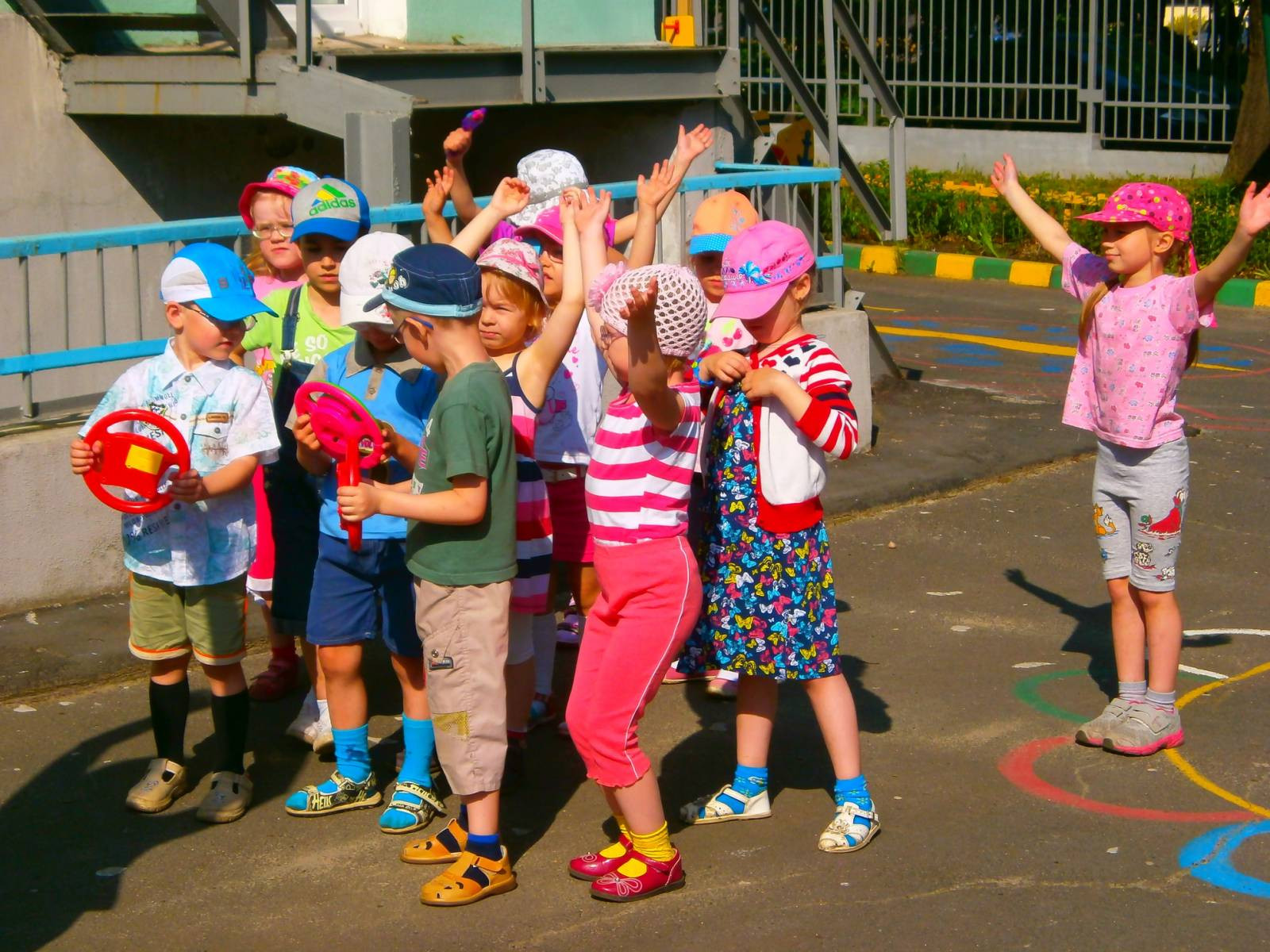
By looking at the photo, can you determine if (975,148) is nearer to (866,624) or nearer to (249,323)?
(866,624)

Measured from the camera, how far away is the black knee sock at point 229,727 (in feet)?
14.8

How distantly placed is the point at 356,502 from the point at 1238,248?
8.73 ft

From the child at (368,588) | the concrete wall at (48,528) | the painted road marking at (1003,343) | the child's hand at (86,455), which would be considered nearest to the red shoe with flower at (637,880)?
the child at (368,588)

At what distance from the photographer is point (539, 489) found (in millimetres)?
4570

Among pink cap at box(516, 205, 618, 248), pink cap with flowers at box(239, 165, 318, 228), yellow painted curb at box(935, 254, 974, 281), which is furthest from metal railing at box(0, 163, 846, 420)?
yellow painted curb at box(935, 254, 974, 281)

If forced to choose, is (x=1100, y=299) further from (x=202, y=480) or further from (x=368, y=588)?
(x=202, y=480)

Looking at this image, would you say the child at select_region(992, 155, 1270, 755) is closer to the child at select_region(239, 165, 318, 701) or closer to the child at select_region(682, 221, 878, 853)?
the child at select_region(682, 221, 878, 853)

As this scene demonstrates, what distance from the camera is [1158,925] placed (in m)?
3.79

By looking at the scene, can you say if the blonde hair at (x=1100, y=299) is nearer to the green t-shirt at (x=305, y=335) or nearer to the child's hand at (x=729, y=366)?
the child's hand at (x=729, y=366)

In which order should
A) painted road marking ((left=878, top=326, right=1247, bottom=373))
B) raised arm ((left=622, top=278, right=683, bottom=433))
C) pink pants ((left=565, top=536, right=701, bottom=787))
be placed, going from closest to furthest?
raised arm ((left=622, top=278, right=683, bottom=433)) → pink pants ((left=565, top=536, right=701, bottom=787)) → painted road marking ((left=878, top=326, right=1247, bottom=373))

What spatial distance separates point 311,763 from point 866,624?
2.32m

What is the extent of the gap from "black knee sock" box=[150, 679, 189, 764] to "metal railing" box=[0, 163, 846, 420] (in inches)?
74.1

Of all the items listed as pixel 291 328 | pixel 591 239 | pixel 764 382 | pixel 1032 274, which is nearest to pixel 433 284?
pixel 591 239

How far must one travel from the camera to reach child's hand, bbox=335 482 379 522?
12.3 feet
